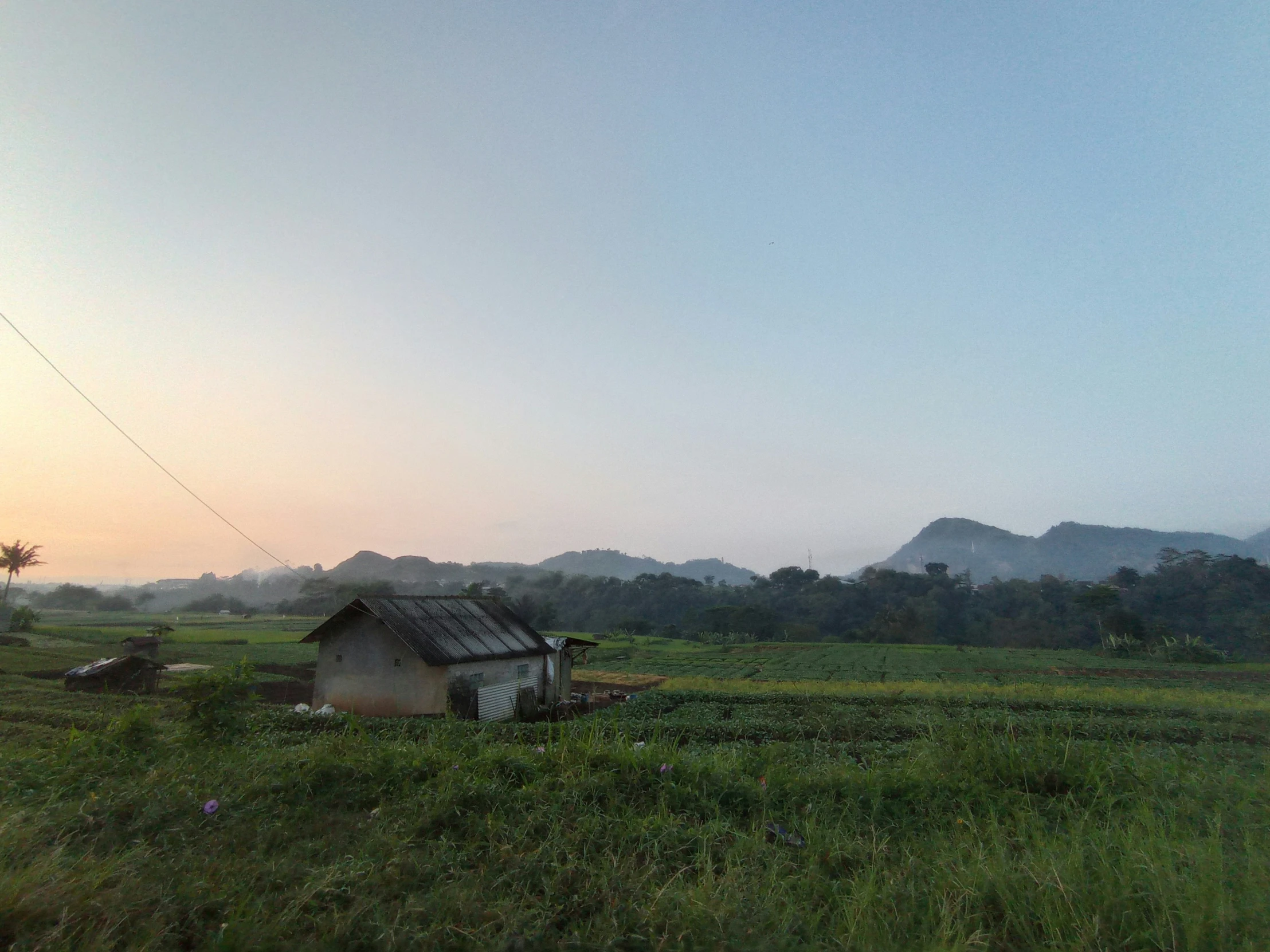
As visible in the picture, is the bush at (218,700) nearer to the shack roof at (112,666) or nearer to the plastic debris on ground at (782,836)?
the plastic debris on ground at (782,836)

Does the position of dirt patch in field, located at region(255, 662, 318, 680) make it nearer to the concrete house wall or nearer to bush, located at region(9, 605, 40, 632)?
the concrete house wall

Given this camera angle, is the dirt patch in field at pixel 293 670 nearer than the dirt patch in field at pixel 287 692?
No

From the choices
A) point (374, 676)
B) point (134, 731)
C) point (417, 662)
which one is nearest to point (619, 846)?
point (134, 731)

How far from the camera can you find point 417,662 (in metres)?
19.2

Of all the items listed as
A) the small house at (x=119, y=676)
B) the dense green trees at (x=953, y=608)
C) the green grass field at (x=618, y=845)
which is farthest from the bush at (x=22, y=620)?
the green grass field at (x=618, y=845)

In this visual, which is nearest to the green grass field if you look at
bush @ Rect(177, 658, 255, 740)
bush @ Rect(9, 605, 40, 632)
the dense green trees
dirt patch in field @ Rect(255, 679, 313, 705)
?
bush @ Rect(177, 658, 255, 740)

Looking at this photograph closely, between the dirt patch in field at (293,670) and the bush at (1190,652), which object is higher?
the dirt patch in field at (293,670)

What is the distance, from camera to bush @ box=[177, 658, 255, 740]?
7.51 metres

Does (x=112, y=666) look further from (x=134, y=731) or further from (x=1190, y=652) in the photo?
(x=1190, y=652)

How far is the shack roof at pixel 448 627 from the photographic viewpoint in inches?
762

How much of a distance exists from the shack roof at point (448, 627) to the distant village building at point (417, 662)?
34 millimetres

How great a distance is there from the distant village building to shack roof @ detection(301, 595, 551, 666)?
A: 0.03 meters

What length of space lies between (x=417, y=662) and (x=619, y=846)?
54.6ft

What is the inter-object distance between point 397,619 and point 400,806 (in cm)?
1601
